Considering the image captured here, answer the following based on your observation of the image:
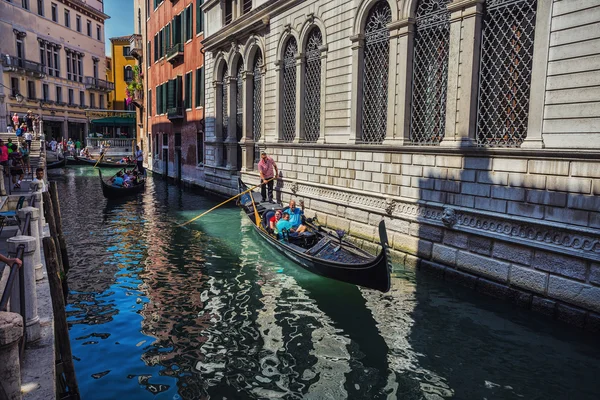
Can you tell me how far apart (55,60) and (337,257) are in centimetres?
3349

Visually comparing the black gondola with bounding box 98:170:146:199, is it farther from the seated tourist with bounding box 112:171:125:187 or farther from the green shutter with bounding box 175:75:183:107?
the green shutter with bounding box 175:75:183:107

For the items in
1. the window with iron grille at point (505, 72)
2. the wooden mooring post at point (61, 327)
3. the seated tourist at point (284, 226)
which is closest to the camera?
the wooden mooring post at point (61, 327)

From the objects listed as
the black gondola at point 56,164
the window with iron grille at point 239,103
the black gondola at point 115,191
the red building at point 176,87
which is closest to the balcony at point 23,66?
the black gondola at point 56,164

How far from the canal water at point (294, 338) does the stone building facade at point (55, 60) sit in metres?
23.6

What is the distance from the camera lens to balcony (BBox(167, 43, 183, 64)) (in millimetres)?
21092

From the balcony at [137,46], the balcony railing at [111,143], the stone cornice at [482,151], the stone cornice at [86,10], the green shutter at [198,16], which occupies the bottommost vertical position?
the balcony railing at [111,143]

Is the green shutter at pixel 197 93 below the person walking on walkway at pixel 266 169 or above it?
above

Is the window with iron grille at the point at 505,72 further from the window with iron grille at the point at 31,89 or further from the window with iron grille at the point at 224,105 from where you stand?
the window with iron grille at the point at 31,89

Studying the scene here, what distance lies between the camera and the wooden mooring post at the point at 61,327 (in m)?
4.18

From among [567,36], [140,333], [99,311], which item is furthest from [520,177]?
[99,311]

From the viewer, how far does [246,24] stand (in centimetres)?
1443

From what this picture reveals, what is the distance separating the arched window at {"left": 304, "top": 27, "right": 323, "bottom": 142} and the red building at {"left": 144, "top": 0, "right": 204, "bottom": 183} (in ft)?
27.3

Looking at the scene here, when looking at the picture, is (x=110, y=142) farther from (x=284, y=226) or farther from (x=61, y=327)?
(x=61, y=327)

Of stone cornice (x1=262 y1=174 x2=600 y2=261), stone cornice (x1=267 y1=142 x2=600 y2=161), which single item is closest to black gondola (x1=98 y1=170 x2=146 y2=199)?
stone cornice (x1=267 y1=142 x2=600 y2=161)
